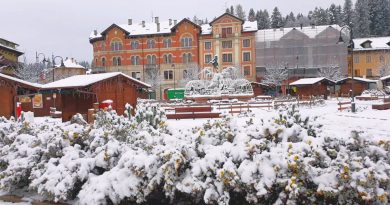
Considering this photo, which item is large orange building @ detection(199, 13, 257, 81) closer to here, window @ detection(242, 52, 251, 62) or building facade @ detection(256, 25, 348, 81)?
window @ detection(242, 52, 251, 62)

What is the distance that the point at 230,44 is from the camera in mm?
68562

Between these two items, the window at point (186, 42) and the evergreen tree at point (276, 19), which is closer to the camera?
the window at point (186, 42)

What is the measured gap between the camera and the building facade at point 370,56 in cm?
7181

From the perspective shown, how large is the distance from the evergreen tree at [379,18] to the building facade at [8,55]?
76697 mm

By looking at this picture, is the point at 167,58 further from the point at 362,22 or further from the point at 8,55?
the point at 362,22

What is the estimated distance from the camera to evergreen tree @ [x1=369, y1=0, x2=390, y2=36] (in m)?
94.9

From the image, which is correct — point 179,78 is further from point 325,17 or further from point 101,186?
point 101,186

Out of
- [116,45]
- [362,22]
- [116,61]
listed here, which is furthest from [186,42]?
[362,22]

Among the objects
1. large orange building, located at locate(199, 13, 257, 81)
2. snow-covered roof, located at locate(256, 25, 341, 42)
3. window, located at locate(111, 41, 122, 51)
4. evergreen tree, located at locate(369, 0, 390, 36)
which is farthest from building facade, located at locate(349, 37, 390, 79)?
window, located at locate(111, 41, 122, 51)

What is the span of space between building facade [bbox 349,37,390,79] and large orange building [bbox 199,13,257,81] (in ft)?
62.0

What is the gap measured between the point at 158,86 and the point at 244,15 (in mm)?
60316

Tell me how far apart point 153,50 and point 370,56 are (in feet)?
125

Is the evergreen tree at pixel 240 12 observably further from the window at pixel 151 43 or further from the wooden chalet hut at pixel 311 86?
the wooden chalet hut at pixel 311 86

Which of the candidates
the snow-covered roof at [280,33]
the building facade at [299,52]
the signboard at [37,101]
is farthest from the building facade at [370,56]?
the signboard at [37,101]
